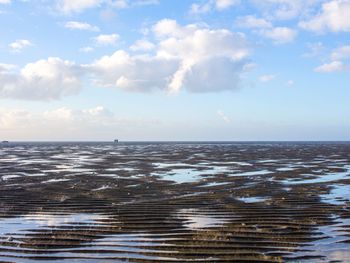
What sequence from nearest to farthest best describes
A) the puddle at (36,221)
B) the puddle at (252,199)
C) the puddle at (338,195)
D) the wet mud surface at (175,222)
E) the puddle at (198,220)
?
the wet mud surface at (175,222), the puddle at (36,221), the puddle at (198,220), the puddle at (338,195), the puddle at (252,199)

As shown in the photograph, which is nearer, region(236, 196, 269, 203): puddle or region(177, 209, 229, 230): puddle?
region(177, 209, 229, 230): puddle

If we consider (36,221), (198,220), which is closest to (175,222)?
(198,220)

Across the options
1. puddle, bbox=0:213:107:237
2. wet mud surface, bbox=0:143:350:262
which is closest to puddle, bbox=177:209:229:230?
wet mud surface, bbox=0:143:350:262

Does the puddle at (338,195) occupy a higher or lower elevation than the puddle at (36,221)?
higher

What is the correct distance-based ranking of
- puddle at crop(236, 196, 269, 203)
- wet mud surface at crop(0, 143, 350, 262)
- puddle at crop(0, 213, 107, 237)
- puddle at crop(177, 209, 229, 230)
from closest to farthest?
wet mud surface at crop(0, 143, 350, 262) → puddle at crop(0, 213, 107, 237) → puddle at crop(177, 209, 229, 230) → puddle at crop(236, 196, 269, 203)

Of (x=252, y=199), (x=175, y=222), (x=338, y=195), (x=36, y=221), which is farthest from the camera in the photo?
(x=338, y=195)

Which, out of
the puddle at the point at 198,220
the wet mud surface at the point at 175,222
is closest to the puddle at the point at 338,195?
the wet mud surface at the point at 175,222

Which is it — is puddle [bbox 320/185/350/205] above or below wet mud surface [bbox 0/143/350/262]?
above

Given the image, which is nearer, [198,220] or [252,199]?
[198,220]

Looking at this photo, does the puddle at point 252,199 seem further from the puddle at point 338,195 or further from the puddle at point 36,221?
the puddle at point 36,221

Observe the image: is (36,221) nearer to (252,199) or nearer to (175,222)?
(175,222)

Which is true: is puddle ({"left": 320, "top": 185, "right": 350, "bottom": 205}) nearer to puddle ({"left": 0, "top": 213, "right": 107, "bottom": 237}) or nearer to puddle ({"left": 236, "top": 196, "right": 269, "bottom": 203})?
puddle ({"left": 236, "top": 196, "right": 269, "bottom": 203})

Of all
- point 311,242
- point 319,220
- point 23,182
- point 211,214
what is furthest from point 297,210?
point 23,182

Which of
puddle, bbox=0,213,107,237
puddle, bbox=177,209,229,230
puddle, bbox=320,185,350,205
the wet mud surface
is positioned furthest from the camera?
puddle, bbox=320,185,350,205
